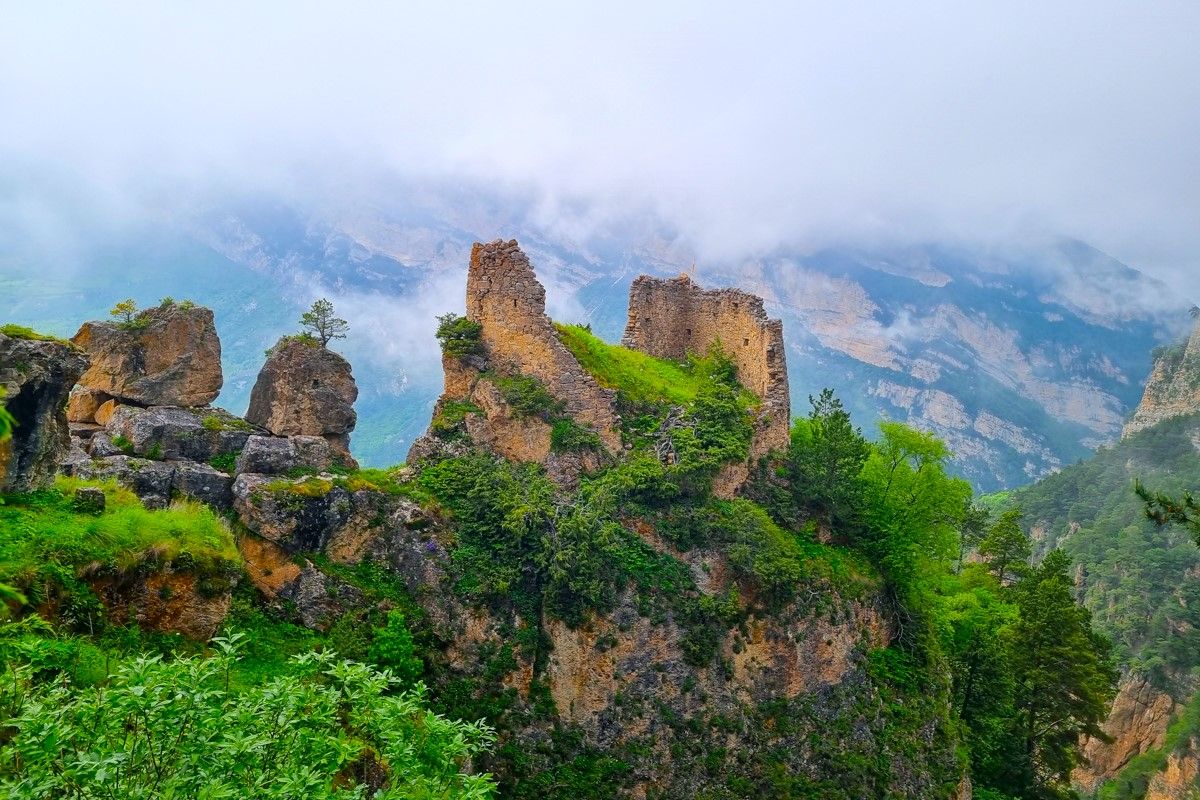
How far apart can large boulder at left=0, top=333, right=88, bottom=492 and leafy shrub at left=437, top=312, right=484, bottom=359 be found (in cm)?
1182

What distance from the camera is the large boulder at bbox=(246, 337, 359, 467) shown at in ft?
83.5

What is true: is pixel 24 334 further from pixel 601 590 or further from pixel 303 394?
pixel 601 590

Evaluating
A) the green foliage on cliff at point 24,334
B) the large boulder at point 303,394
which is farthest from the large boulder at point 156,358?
the green foliage on cliff at point 24,334

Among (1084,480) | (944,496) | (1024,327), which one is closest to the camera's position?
(944,496)

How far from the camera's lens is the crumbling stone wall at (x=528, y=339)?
25672mm

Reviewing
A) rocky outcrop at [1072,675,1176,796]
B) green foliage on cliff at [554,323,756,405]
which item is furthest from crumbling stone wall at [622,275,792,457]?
rocky outcrop at [1072,675,1176,796]

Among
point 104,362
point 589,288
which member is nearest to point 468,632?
point 104,362

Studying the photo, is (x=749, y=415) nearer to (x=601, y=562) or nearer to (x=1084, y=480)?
(x=601, y=562)

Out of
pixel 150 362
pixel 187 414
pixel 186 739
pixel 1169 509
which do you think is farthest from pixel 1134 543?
pixel 186 739

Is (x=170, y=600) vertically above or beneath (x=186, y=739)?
above

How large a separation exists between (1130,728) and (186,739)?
74.3 meters

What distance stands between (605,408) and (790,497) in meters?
7.20

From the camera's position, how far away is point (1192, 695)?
59375mm

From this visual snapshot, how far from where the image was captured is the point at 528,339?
26016mm
